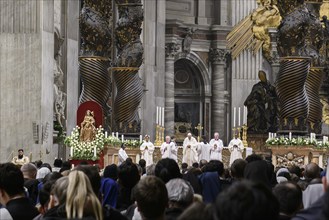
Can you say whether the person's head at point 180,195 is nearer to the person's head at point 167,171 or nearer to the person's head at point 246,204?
the person's head at point 167,171

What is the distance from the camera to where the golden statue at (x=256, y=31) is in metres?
44.8

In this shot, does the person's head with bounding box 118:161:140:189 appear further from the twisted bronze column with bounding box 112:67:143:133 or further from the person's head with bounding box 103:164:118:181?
the twisted bronze column with bounding box 112:67:143:133

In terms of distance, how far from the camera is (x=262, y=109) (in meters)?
40.1

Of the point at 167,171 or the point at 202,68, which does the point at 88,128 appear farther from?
the point at 202,68

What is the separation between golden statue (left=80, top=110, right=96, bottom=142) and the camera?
24.2 metres

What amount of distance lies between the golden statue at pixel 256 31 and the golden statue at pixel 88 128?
19.7 m

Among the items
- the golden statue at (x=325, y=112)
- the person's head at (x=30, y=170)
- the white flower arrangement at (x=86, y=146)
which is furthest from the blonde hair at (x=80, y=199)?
the golden statue at (x=325, y=112)

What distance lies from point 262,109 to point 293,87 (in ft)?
55.1

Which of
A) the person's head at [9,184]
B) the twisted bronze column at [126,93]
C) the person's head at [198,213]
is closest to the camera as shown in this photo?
the person's head at [198,213]

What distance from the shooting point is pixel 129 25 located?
2548cm

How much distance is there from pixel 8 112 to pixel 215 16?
885 inches

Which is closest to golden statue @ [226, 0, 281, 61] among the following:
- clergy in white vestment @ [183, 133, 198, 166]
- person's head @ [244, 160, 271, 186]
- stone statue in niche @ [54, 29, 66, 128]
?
clergy in white vestment @ [183, 133, 198, 166]

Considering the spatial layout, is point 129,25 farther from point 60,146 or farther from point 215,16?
point 215,16

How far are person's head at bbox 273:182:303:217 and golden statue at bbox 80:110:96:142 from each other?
16.1 metres
